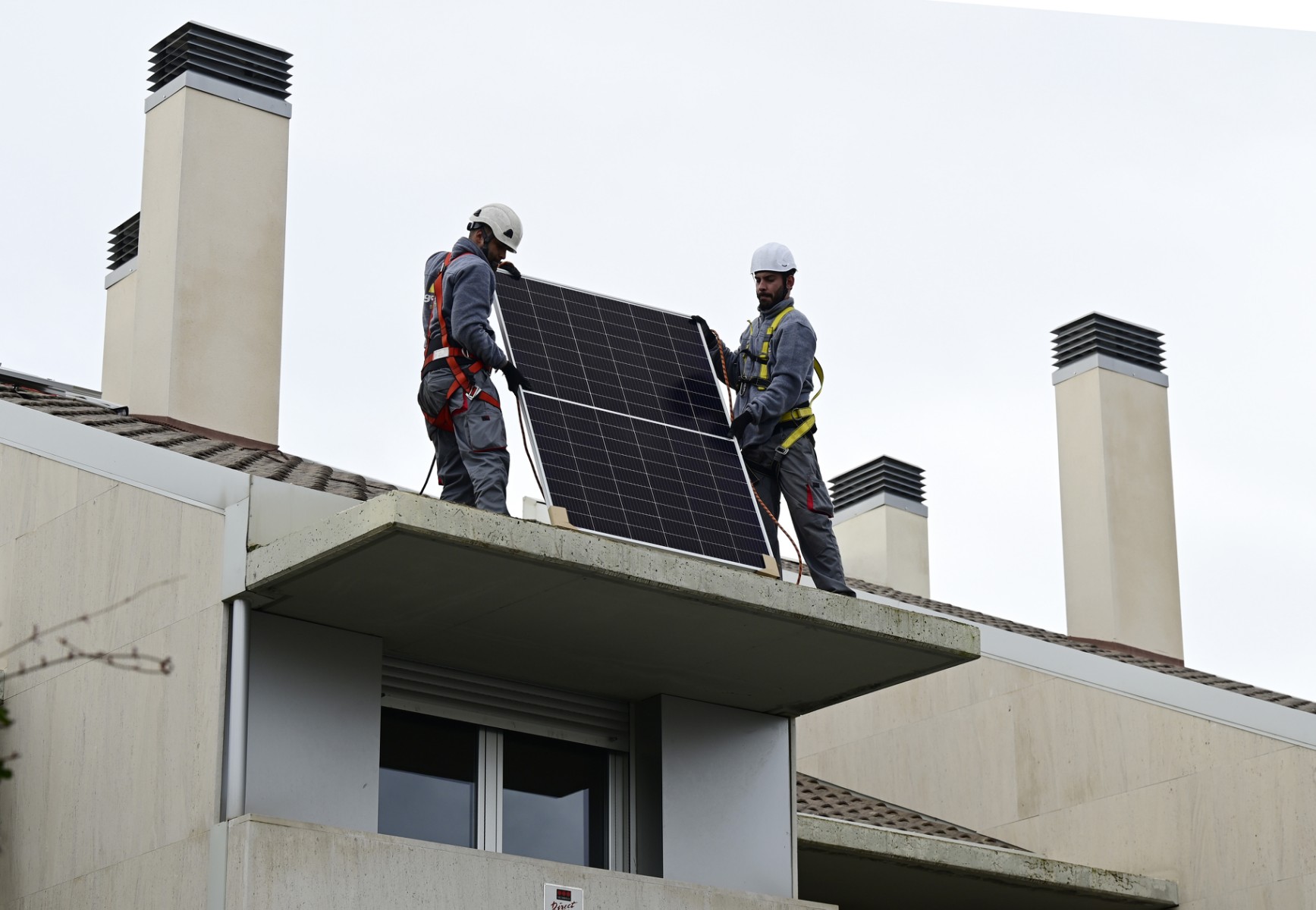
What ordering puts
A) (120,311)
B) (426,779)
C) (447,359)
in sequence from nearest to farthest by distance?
(447,359), (426,779), (120,311)

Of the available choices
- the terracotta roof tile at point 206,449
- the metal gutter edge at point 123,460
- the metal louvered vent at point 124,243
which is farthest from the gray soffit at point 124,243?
the metal gutter edge at point 123,460

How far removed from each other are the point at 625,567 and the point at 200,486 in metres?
2.33

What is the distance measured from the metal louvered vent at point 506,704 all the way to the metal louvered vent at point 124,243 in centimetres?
796

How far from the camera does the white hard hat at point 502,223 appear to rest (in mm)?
11117

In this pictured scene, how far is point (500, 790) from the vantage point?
1163cm

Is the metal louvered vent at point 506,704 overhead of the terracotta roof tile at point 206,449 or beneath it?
beneath

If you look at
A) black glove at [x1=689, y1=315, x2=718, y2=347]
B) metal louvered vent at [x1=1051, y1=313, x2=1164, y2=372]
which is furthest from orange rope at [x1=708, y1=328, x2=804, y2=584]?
metal louvered vent at [x1=1051, y1=313, x2=1164, y2=372]

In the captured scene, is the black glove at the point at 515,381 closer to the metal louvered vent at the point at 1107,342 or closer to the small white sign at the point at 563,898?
the small white sign at the point at 563,898

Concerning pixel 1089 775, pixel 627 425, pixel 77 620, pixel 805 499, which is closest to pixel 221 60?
pixel 627 425

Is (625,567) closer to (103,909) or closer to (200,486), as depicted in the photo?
(200,486)

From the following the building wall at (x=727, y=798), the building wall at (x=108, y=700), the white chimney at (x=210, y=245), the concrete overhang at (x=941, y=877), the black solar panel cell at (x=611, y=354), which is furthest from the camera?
the white chimney at (x=210, y=245)

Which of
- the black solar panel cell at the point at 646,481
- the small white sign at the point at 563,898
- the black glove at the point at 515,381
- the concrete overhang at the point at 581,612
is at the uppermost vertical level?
the black glove at the point at 515,381

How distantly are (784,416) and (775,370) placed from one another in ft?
0.97

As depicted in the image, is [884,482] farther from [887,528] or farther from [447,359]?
[447,359]
